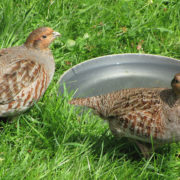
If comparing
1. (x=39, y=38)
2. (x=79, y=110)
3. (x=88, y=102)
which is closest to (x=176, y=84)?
(x=88, y=102)

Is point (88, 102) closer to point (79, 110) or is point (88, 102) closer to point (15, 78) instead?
point (79, 110)

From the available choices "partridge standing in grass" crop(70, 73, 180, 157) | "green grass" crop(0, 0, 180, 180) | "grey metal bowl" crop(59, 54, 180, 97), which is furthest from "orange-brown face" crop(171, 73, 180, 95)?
"grey metal bowl" crop(59, 54, 180, 97)

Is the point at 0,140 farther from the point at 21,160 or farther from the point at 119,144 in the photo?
the point at 119,144

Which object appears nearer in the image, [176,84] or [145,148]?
[176,84]

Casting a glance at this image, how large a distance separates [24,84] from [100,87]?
1528 mm

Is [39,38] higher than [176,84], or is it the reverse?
[39,38]

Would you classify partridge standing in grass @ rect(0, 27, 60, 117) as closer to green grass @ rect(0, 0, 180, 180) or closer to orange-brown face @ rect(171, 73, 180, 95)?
green grass @ rect(0, 0, 180, 180)

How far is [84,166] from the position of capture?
3410 mm

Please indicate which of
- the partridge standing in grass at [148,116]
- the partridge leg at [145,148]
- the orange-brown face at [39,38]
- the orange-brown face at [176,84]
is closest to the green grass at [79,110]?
the partridge leg at [145,148]

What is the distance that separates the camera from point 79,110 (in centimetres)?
413

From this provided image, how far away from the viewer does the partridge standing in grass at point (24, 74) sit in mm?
3875

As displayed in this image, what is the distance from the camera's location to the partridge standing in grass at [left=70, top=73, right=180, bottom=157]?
339cm

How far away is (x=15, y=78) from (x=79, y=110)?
81 centimetres

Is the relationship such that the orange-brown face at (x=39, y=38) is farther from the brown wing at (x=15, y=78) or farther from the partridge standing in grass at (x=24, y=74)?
the brown wing at (x=15, y=78)
